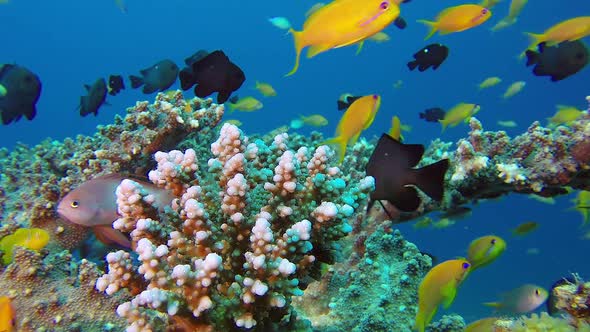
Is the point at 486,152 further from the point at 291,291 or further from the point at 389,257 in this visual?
the point at 291,291

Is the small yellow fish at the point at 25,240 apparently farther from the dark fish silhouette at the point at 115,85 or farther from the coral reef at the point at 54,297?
the dark fish silhouette at the point at 115,85

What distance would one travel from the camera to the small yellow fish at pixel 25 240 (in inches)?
135

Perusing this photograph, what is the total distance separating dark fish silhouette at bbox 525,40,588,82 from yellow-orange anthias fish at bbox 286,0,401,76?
3.56 m

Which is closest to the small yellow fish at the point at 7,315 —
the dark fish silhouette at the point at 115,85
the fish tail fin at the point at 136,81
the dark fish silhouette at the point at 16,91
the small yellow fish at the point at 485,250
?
the dark fish silhouette at the point at 16,91

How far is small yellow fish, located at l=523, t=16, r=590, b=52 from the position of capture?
16.7 feet

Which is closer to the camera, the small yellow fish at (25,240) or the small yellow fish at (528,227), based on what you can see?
the small yellow fish at (25,240)

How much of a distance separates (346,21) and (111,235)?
97.5 inches

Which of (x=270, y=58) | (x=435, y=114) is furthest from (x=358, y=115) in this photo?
(x=270, y=58)

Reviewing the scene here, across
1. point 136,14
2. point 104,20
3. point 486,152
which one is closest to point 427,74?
point 136,14

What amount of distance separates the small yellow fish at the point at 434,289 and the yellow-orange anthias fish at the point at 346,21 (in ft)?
5.73

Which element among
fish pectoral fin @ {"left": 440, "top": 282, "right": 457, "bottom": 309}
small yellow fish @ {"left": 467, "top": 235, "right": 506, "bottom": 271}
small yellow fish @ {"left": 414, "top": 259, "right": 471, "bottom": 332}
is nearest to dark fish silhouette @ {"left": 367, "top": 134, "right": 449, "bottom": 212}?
small yellow fish @ {"left": 414, "top": 259, "right": 471, "bottom": 332}

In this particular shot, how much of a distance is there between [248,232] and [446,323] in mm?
2021

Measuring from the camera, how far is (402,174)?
3.04 metres

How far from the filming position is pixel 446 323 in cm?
317
